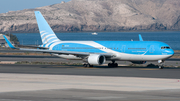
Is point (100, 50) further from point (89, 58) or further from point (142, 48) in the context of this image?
point (142, 48)

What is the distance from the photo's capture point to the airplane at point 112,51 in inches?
1873

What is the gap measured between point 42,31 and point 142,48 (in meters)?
19.0

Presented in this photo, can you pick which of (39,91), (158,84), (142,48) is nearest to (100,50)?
(142,48)

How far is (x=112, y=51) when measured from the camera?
5025 cm

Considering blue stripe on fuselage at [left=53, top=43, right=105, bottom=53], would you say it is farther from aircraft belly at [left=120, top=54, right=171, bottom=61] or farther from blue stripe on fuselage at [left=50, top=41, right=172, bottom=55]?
aircraft belly at [left=120, top=54, right=171, bottom=61]

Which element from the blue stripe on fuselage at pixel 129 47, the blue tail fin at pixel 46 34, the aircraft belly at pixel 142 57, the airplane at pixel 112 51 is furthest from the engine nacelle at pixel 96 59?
the blue tail fin at pixel 46 34

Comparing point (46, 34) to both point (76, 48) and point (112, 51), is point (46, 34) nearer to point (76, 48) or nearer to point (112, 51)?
point (76, 48)

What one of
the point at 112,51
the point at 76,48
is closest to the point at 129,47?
the point at 112,51

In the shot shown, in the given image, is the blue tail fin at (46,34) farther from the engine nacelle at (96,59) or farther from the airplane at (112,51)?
the engine nacelle at (96,59)

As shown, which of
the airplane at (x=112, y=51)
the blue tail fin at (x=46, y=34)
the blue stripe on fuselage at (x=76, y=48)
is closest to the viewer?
the airplane at (x=112, y=51)

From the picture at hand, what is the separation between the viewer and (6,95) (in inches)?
891

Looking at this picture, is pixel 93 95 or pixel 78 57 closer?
pixel 93 95

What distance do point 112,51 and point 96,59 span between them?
11.1ft

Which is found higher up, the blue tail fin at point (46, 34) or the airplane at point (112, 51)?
the blue tail fin at point (46, 34)
